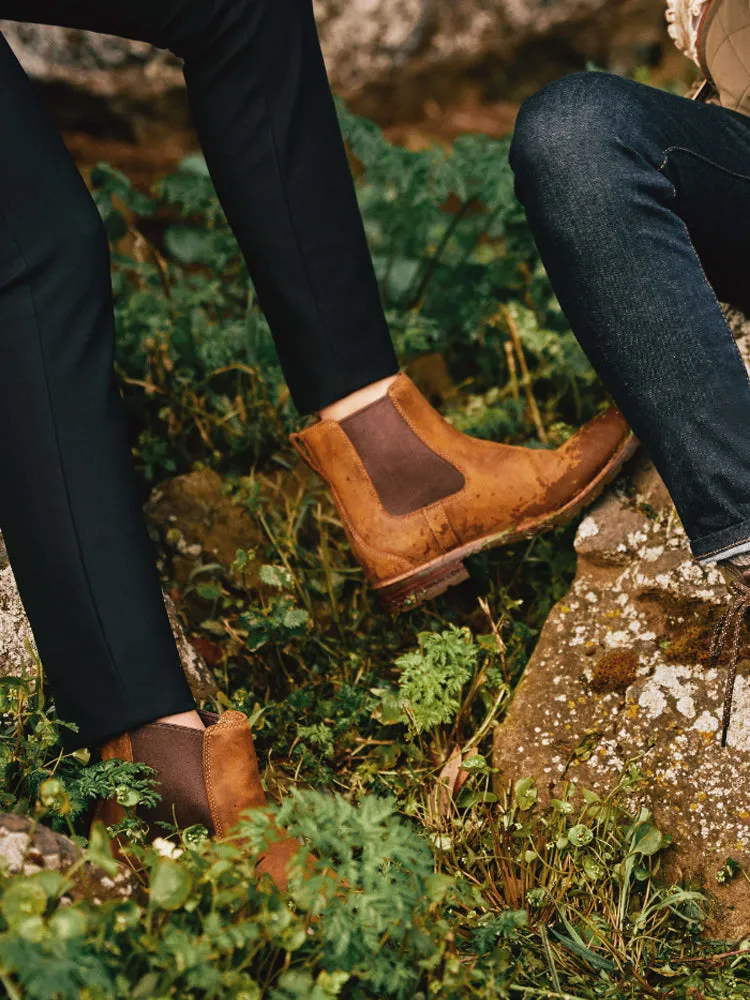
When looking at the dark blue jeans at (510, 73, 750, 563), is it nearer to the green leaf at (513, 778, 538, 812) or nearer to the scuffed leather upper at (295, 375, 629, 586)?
the scuffed leather upper at (295, 375, 629, 586)

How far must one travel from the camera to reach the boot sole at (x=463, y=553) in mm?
1752

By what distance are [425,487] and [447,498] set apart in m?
0.05

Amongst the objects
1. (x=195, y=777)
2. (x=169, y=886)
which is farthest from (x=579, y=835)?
(x=169, y=886)

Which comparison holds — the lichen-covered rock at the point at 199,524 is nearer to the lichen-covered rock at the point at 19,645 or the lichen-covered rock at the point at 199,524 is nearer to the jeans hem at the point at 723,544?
the lichen-covered rock at the point at 19,645

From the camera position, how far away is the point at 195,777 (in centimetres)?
137

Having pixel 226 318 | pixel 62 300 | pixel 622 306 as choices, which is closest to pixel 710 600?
pixel 622 306

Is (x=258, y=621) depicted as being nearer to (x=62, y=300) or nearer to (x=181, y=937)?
(x=62, y=300)

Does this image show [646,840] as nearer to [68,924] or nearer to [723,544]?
[723,544]

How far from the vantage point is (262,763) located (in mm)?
1722

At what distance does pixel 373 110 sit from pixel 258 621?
8.73 feet

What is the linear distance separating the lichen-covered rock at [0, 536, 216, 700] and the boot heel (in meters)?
0.39

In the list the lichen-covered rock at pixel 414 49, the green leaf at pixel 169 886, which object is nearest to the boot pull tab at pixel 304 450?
the green leaf at pixel 169 886

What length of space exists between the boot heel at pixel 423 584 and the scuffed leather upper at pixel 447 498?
18mm

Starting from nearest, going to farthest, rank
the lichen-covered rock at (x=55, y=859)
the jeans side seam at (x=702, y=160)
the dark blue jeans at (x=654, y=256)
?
1. the lichen-covered rock at (x=55, y=859)
2. the dark blue jeans at (x=654, y=256)
3. the jeans side seam at (x=702, y=160)
